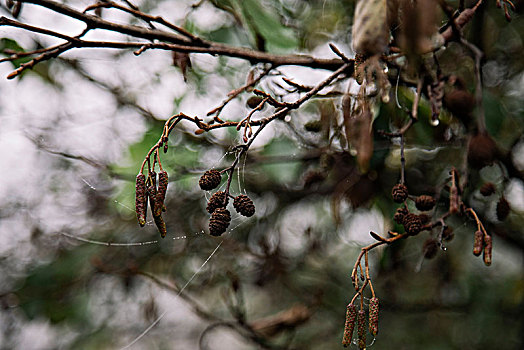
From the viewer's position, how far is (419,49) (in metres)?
→ 0.28

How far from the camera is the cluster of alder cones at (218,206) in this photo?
1.71ft

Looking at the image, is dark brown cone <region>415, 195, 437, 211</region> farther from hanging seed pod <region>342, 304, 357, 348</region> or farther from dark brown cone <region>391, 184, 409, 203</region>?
hanging seed pod <region>342, 304, 357, 348</region>

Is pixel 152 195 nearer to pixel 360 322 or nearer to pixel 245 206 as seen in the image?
pixel 245 206

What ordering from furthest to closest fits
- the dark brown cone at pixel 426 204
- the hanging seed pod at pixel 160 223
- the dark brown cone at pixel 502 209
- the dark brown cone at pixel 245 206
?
1. the dark brown cone at pixel 502 209
2. the dark brown cone at pixel 426 204
3. the dark brown cone at pixel 245 206
4. the hanging seed pod at pixel 160 223

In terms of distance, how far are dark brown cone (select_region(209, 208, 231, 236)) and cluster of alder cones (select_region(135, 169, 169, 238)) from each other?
0.05 m

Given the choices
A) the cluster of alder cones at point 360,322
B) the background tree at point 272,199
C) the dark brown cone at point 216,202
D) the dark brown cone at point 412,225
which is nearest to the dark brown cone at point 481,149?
the background tree at point 272,199

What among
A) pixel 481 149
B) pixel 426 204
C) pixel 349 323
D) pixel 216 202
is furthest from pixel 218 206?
pixel 481 149

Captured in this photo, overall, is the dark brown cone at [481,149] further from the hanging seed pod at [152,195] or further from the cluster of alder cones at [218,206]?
the hanging seed pod at [152,195]

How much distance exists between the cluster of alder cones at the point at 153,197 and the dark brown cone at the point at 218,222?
0.17 feet

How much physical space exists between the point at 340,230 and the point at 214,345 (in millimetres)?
940

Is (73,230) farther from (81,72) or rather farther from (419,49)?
(419,49)

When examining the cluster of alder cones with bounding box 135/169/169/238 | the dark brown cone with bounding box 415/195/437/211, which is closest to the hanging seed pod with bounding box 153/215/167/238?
the cluster of alder cones with bounding box 135/169/169/238

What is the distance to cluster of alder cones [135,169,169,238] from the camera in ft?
1.63

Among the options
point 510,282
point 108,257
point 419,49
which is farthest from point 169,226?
point 419,49
